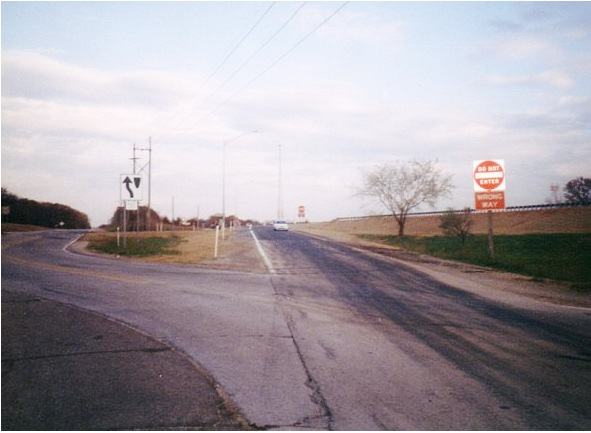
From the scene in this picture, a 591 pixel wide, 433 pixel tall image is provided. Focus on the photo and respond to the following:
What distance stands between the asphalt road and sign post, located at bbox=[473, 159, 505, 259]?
7.34 meters

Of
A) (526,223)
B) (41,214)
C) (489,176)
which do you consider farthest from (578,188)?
(41,214)

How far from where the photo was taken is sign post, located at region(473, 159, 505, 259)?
19938mm

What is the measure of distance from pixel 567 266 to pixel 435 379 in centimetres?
1441

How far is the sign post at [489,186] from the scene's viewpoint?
19938 millimetres

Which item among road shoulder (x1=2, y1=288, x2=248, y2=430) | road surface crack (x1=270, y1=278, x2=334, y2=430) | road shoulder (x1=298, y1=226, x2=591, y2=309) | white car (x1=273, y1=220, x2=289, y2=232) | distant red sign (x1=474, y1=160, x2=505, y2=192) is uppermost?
distant red sign (x1=474, y1=160, x2=505, y2=192)

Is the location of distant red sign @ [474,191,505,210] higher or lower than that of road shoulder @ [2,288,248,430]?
higher

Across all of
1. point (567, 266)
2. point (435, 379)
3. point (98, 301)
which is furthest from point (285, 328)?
point (567, 266)

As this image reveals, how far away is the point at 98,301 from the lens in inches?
445

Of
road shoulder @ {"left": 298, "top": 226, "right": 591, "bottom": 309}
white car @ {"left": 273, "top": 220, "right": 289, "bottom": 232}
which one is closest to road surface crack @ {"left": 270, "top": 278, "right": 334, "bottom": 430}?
road shoulder @ {"left": 298, "top": 226, "right": 591, "bottom": 309}

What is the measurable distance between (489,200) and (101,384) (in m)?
18.2

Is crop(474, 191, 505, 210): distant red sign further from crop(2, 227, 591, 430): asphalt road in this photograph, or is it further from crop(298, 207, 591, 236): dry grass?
crop(298, 207, 591, 236): dry grass

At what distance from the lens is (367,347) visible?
718cm

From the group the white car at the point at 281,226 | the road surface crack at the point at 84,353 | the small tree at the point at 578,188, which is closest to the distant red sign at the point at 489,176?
the road surface crack at the point at 84,353

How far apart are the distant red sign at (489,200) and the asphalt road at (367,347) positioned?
724 cm
